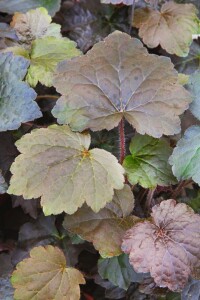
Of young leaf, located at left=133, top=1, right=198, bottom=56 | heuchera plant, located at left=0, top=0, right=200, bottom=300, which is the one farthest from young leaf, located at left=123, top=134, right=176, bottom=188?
young leaf, located at left=133, top=1, right=198, bottom=56

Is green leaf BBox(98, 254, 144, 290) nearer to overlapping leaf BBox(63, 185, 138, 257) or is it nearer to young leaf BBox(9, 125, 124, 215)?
overlapping leaf BBox(63, 185, 138, 257)

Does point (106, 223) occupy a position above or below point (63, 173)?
below

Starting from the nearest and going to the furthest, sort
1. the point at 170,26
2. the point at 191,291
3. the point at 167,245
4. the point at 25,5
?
the point at 167,245, the point at 191,291, the point at 170,26, the point at 25,5

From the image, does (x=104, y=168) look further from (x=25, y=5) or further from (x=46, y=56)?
(x=25, y=5)

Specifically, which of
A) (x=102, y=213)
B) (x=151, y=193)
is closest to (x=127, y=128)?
(x=151, y=193)

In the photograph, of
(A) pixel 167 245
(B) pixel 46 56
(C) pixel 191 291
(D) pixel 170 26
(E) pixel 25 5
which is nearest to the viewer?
(A) pixel 167 245

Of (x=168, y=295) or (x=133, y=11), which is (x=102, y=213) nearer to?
(x=168, y=295)

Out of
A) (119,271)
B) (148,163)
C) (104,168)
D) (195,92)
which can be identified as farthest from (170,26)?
(119,271)
